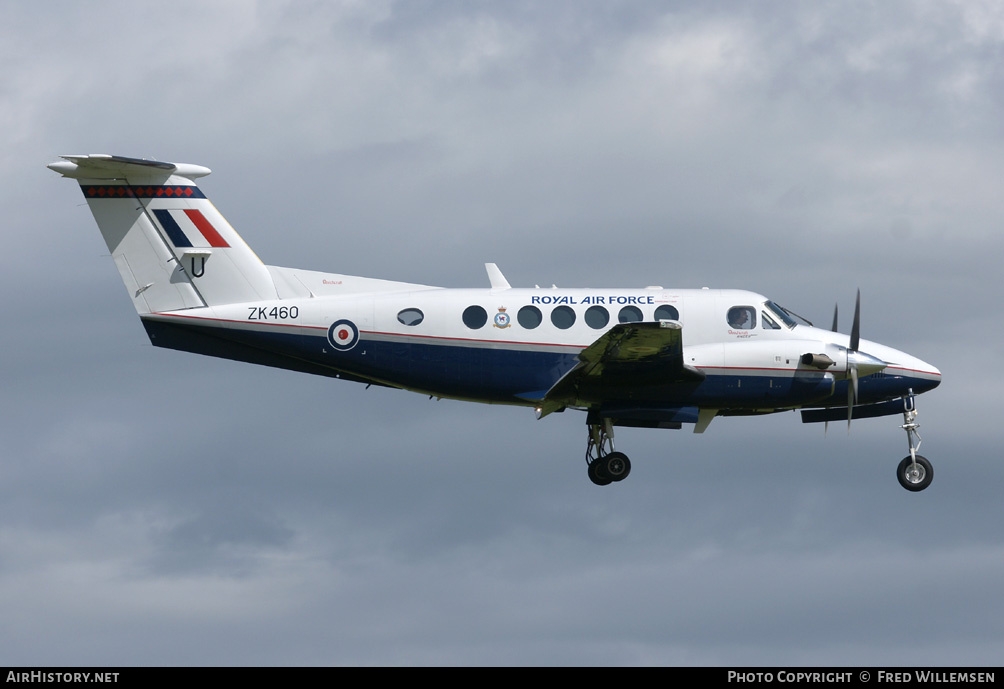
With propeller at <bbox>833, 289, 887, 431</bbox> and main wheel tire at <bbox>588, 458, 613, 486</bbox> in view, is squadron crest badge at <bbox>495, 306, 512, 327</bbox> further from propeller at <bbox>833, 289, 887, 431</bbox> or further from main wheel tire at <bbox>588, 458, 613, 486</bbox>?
propeller at <bbox>833, 289, 887, 431</bbox>

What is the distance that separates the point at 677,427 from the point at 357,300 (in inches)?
296

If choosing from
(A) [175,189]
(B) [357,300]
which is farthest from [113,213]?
(B) [357,300]

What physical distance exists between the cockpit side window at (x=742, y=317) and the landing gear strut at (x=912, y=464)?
3982 millimetres

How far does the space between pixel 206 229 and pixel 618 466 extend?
10.4m

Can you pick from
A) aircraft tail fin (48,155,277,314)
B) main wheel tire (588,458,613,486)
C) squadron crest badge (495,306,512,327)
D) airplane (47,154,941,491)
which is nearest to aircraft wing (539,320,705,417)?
airplane (47,154,941,491)

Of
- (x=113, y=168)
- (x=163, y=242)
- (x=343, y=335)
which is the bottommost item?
(x=343, y=335)

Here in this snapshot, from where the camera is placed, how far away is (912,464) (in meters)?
29.8

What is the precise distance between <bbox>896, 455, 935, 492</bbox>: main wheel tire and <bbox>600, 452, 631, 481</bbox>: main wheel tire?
235 inches

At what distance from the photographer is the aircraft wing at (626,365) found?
26.6m

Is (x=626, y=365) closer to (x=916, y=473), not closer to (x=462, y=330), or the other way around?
(x=462, y=330)

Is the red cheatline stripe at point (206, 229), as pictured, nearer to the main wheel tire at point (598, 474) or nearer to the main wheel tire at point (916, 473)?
the main wheel tire at point (598, 474)

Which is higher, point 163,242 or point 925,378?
point 163,242

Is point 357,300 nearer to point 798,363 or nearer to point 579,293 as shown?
point 579,293

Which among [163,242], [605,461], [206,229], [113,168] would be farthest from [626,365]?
[113,168]
